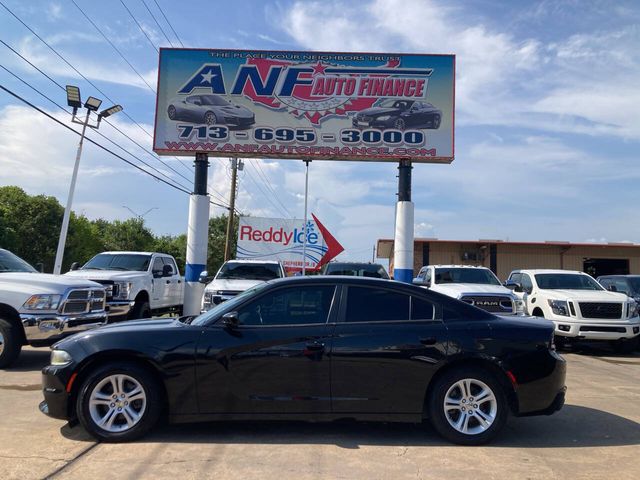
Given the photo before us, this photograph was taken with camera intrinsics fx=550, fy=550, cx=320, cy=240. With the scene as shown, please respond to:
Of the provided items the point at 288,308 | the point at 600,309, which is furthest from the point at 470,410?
the point at 600,309

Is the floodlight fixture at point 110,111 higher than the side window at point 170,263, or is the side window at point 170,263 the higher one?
the floodlight fixture at point 110,111

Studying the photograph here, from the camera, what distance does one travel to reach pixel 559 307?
12688 mm

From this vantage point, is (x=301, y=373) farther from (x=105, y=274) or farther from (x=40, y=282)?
(x=105, y=274)

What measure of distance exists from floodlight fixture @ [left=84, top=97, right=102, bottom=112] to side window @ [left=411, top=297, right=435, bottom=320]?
18142 millimetres

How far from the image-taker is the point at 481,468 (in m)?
4.67

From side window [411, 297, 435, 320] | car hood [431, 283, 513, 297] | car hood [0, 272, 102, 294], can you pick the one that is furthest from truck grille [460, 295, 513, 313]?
car hood [0, 272, 102, 294]

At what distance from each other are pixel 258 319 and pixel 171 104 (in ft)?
44.1

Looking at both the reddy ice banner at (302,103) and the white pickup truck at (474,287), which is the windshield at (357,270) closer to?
the white pickup truck at (474,287)

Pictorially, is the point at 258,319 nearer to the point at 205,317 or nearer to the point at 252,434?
the point at 205,317

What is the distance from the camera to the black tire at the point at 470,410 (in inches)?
207

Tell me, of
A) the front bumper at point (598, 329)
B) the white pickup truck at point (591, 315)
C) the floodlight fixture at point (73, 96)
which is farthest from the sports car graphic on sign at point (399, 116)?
the floodlight fixture at point (73, 96)

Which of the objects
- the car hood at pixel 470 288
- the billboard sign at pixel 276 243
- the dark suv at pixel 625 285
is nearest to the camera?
the car hood at pixel 470 288

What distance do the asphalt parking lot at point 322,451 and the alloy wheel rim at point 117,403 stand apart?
0.68 ft

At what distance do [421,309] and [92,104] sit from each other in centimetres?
1829
